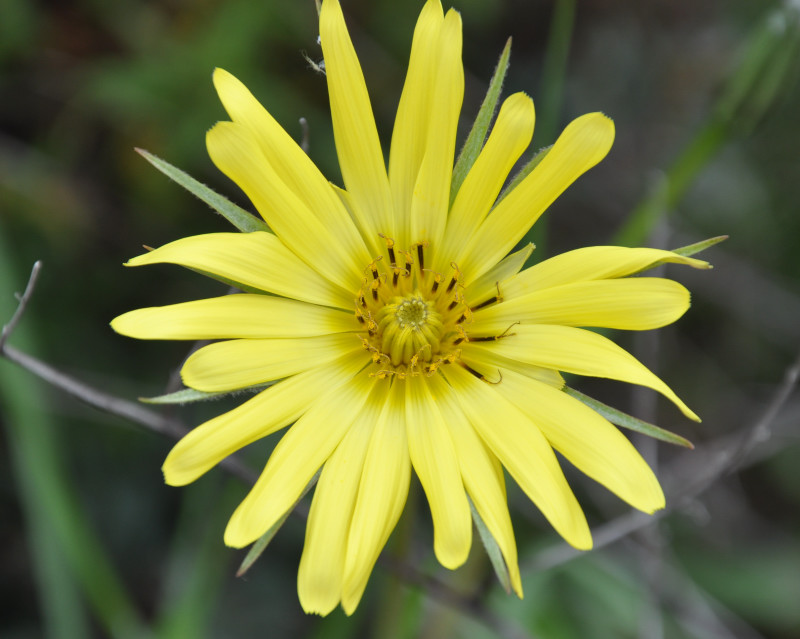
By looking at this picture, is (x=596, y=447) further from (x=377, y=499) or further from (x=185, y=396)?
(x=185, y=396)

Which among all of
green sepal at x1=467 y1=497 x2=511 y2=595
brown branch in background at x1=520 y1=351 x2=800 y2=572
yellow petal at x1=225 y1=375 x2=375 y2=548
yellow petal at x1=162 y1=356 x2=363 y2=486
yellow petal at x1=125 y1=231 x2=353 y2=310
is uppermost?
yellow petal at x1=125 y1=231 x2=353 y2=310

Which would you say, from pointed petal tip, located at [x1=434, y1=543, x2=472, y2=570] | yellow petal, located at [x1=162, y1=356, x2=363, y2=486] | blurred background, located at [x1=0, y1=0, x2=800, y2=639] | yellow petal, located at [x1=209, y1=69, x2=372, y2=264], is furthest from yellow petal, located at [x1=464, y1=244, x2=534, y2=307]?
blurred background, located at [x1=0, y1=0, x2=800, y2=639]

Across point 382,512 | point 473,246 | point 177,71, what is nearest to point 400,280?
point 473,246

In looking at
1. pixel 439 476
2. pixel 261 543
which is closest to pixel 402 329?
pixel 439 476

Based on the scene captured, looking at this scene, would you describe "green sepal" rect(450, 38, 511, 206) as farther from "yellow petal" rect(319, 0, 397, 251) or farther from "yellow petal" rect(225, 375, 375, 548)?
"yellow petal" rect(225, 375, 375, 548)

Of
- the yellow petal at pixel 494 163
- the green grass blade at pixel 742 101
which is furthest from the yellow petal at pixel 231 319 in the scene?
the green grass blade at pixel 742 101

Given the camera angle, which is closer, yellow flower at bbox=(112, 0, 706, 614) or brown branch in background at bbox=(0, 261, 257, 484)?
yellow flower at bbox=(112, 0, 706, 614)

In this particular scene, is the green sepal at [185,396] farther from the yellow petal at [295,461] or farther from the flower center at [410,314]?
the flower center at [410,314]
